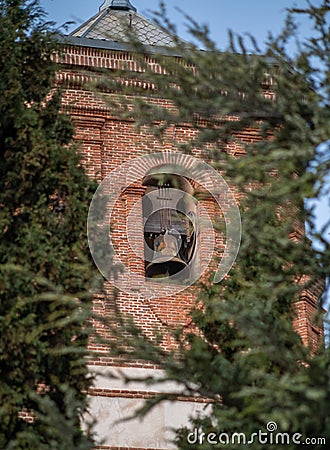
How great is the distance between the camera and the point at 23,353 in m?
10.7

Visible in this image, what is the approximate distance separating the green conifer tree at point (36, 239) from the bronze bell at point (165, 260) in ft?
12.8

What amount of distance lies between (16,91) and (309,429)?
5.19 meters

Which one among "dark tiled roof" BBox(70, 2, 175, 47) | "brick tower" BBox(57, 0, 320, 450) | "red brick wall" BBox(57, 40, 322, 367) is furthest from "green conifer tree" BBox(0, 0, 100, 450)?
"dark tiled roof" BBox(70, 2, 175, 47)

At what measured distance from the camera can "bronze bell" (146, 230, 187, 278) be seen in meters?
16.1

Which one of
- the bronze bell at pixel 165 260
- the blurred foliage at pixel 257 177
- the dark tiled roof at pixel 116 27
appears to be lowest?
the blurred foliage at pixel 257 177

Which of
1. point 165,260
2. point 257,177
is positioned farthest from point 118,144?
point 257,177

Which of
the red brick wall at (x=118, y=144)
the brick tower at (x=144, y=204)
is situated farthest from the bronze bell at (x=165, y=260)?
the red brick wall at (x=118, y=144)

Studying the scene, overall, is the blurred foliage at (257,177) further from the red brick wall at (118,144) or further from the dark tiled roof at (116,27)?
the dark tiled roof at (116,27)

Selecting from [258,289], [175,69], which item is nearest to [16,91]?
[175,69]

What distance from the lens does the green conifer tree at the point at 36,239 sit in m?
10.5

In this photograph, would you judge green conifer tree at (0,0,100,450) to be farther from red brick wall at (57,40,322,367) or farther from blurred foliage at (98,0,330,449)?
red brick wall at (57,40,322,367)

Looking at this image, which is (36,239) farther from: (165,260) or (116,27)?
(116,27)

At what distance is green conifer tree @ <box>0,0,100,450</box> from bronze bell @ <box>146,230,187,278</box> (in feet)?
12.8

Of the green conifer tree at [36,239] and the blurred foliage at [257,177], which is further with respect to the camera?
the green conifer tree at [36,239]
